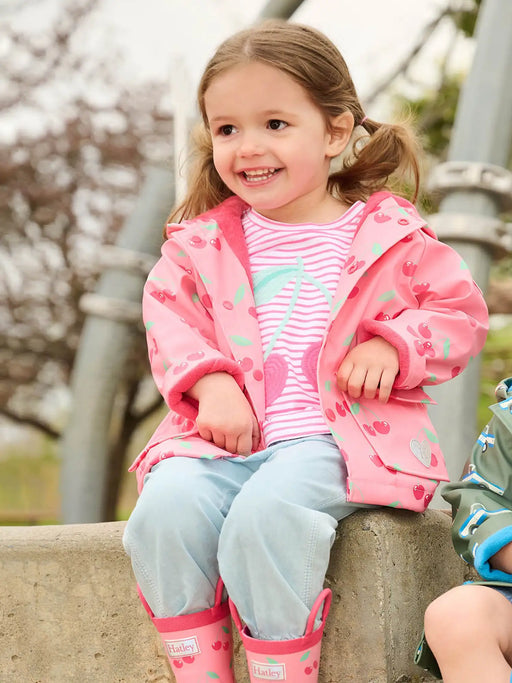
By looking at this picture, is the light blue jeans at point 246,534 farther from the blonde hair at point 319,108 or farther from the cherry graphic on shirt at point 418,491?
the blonde hair at point 319,108

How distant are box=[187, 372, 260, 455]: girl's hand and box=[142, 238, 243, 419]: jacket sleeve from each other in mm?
25

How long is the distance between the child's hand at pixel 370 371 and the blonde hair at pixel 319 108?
20.3 inches

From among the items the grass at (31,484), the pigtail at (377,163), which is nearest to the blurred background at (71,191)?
the grass at (31,484)

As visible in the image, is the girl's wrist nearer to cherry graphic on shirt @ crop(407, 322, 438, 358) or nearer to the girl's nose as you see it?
cherry graphic on shirt @ crop(407, 322, 438, 358)

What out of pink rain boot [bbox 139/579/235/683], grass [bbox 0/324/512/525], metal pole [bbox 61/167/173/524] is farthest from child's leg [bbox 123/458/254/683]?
grass [bbox 0/324/512/525]

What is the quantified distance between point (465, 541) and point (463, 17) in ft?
17.9

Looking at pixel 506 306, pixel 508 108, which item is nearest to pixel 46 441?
pixel 506 306

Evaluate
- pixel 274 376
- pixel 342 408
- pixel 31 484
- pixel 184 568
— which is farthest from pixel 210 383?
pixel 31 484

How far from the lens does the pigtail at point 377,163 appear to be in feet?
7.30

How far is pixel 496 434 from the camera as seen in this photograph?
1749 millimetres

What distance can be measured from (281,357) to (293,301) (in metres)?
0.14

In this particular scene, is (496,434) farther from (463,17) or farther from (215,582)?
(463,17)

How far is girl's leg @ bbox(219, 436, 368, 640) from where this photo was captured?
1.64 m

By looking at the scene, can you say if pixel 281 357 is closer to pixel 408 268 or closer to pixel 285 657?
pixel 408 268
